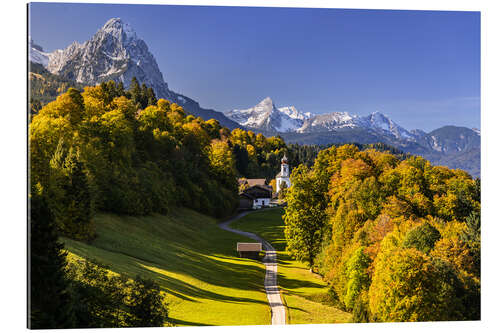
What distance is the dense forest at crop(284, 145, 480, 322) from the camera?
13805mm

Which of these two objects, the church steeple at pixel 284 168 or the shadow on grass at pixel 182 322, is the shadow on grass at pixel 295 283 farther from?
the church steeple at pixel 284 168

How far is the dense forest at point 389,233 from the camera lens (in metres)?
13.8

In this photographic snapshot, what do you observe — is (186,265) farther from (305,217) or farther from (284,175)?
(284,175)

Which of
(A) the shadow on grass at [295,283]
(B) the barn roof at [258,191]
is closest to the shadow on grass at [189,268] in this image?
(A) the shadow on grass at [295,283]

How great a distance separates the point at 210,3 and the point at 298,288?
14075 mm

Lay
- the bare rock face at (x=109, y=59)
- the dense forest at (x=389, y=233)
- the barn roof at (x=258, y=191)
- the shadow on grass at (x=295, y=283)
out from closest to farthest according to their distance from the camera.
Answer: the dense forest at (x=389, y=233) < the bare rock face at (x=109, y=59) < the shadow on grass at (x=295, y=283) < the barn roof at (x=258, y=191)

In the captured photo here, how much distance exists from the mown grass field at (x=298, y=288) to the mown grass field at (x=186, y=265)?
1.08 metres

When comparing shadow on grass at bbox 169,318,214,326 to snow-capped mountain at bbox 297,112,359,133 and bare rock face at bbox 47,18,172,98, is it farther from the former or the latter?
snow-capped mountain at bbox 297,112,359,133

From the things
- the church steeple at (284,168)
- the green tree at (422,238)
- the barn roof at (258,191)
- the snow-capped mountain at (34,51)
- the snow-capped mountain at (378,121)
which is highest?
the snow-capped mountain at (34,51)

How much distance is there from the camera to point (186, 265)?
75.8 feet

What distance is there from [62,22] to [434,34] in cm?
1278

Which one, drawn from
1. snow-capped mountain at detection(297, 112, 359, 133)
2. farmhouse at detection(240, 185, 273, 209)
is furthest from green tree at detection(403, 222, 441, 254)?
farmhouse at detection(240, 185, 273, 209)

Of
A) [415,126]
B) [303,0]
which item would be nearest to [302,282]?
[415,126]

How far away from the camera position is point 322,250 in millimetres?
24406
